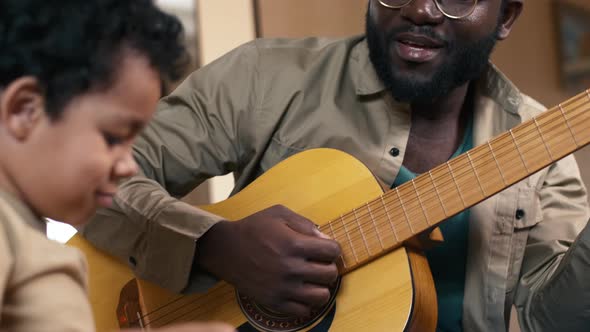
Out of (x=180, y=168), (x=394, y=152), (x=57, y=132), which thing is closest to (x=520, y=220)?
(x=394, y=152)

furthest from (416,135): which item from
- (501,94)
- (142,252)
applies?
(142,252)

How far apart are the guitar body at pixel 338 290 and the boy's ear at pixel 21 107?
609mm

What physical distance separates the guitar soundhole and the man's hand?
0.07 ft

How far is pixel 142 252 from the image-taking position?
130cm

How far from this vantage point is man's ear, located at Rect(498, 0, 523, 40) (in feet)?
5.09

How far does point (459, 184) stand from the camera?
1211mm

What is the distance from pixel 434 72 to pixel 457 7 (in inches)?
4.3

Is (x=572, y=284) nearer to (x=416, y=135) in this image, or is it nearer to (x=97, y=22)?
(x=416, y=135)

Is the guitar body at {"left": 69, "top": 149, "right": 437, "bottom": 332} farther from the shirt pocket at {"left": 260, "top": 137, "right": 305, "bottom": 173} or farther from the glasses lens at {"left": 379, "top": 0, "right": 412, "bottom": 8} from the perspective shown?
the glasses lens at {"left": 379, "top": 0, "right": 412, "bottom": 8}

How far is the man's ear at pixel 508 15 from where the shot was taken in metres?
1.55

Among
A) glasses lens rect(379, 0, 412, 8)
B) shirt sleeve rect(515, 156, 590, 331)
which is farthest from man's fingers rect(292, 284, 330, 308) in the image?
glasses lens rect(379, 0, 412, 8)

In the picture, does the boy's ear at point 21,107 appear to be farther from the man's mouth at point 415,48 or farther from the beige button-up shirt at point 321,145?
the man's mouth at point 415,48

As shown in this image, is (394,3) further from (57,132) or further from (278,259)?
(57,132)

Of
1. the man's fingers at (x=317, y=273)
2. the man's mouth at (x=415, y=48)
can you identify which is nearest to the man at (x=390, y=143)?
the man's mouth at (x=415, y=48)
